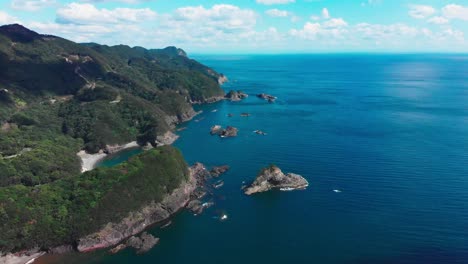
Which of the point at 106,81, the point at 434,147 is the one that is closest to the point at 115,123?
the point at 106,81

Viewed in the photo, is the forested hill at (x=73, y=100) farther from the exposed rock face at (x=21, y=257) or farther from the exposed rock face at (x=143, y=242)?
the exposed rock face at (x=143, y=242)

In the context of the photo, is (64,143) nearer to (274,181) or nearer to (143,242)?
(143,242)

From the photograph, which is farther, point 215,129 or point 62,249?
point 215,129

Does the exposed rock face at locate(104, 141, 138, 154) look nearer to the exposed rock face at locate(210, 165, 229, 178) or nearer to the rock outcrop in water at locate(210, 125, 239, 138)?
the rock outcrop in water at locate(210, 125, 239, 138)

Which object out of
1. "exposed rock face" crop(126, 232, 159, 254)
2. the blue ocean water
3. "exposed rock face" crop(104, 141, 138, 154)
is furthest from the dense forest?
the blue ocean water

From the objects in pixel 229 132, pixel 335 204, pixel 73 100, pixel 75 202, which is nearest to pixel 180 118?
pixel 229 132

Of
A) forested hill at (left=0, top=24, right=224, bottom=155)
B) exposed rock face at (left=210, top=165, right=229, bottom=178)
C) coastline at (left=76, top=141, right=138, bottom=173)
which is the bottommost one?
coastline at (left=76, top=141, right=138, bottom=173)
